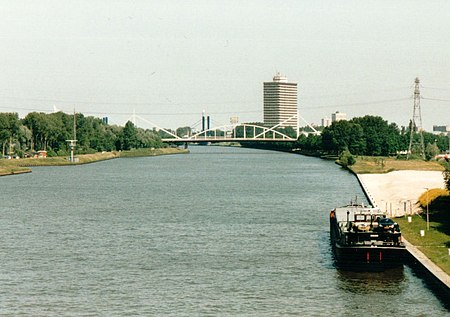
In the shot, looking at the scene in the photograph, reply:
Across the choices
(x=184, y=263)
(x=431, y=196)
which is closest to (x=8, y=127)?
(x=431, y=196)

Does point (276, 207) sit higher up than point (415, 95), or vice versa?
point (415, 95)

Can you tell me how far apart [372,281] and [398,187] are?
2242 inches

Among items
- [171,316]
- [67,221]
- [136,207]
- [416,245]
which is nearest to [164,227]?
[67,221]

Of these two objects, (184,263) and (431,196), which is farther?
(431,196)

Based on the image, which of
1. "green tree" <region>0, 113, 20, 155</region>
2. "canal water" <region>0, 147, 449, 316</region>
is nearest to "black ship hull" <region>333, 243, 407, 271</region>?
"canal water" <region>0, 147, 449, 316</region>

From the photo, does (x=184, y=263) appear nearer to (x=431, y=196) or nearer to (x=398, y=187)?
(x=431, y=196)

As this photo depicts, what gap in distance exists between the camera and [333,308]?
40.1 meters

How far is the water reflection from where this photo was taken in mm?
44156

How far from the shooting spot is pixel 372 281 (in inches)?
1821

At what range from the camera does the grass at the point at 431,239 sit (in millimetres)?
46656

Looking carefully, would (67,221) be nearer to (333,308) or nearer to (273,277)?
(273,277)

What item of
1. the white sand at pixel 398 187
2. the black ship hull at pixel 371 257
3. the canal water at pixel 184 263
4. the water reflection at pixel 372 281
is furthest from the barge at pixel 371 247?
the white sand at pixel 398 187

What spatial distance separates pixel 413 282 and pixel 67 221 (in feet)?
115

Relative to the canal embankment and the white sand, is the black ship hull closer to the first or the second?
the canal embankment
